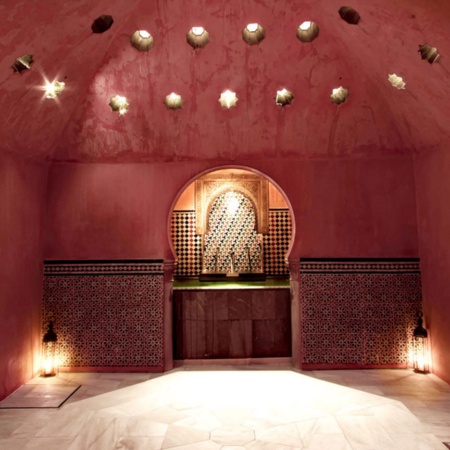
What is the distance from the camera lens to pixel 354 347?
5531 millimetres

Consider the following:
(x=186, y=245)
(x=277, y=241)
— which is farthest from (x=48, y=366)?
(x=277, y=241)

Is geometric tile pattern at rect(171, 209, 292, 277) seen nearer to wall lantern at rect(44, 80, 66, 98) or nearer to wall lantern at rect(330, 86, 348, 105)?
wall lantern at rect(330, 86, 348, 105)

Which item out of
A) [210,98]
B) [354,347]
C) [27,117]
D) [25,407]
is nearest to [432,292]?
[354,347]

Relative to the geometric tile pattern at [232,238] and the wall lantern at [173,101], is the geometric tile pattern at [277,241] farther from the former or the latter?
the wall lantern at [173,101]

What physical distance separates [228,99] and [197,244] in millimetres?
3917

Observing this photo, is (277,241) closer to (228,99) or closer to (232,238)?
(232,238)

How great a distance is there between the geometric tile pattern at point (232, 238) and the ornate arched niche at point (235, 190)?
123 millimetres

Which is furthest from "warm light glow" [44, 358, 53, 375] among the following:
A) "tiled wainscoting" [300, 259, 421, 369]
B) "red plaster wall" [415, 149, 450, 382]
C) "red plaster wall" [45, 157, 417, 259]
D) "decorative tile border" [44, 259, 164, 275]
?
"red plaster wall" [415, 149, 450, 382]

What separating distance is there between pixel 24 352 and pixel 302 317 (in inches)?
150

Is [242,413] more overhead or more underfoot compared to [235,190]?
more underfoot

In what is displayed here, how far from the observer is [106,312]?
5.60m

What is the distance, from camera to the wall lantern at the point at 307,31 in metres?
4.57

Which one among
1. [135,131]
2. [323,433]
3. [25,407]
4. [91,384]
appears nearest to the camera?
[323,433]

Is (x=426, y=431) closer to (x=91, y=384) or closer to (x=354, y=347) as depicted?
(x=354, y=347)
